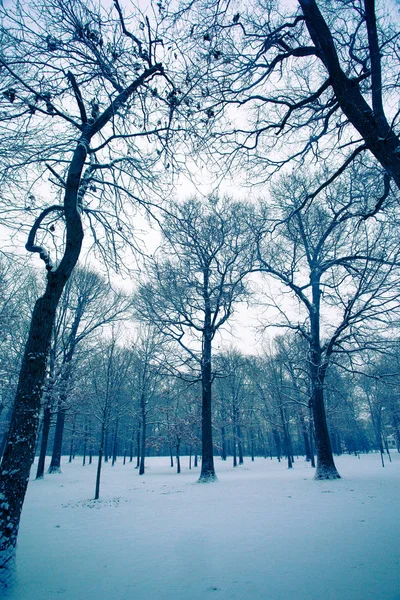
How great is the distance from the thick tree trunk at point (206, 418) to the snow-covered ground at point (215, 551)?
5626 mm

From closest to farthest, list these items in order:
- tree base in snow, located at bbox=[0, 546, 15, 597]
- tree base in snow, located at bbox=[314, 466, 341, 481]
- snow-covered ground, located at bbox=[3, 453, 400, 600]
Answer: snow-covered ground, located at bbox=[3, 453, 400, 600]
tree base in snow, located at bbox=[0, 546, 15, 597]
tree base in snow, located at bbox=[314, 466, 341, 481]

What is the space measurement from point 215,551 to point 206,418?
9.93 metres

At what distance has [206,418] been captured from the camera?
14.2 meters

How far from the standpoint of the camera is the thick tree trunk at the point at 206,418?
1366 centimetres

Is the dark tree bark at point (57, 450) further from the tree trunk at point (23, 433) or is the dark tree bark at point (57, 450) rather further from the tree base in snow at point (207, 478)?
the tree trunk at point (23, 433)

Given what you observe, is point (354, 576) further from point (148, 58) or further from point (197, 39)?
point (197, 39)

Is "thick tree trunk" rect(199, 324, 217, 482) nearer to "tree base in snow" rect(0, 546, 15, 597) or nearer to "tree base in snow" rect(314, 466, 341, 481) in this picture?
"tree base in snow" rect(314, 466, 341, 481)

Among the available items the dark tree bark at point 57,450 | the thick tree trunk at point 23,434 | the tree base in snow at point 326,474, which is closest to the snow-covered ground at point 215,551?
the thick tree trunk at point 23,434

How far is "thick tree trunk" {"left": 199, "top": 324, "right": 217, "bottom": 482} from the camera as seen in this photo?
1366 centimetres

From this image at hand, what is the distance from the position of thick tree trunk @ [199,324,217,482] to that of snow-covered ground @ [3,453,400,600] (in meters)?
5.63

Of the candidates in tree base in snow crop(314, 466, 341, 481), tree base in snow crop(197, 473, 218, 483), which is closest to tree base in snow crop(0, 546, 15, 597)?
tree base in snow crop(197, 473, 218, 483)

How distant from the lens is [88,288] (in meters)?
20.1

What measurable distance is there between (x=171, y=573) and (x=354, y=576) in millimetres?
2254

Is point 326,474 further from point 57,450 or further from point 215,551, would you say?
point 57,450
